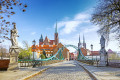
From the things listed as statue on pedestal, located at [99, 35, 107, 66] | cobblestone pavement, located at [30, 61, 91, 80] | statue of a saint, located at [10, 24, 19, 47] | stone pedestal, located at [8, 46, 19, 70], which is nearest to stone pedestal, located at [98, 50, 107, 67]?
statue on pedestal, located at [99, 35, 107, 66]

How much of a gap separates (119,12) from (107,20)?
5.58ft

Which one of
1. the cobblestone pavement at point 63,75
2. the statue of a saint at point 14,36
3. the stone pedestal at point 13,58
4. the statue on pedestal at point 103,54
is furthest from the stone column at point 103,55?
the statue of a saint at point 14,36

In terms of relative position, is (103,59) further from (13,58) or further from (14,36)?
(14,36)

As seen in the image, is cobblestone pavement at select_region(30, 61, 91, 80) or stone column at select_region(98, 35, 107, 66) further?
stone column at select_region(98, 35, 107, 66)

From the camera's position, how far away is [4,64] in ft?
42.9

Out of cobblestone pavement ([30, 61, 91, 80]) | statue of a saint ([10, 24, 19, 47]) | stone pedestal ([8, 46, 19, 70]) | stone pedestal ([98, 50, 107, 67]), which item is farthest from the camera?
stone pedestal ([98, 50, 107, 67])

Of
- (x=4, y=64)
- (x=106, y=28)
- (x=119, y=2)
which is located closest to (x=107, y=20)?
(x=106, y=28)

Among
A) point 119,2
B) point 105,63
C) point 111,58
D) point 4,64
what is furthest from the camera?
point 111,58

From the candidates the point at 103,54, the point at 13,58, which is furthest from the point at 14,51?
the point at 103,54

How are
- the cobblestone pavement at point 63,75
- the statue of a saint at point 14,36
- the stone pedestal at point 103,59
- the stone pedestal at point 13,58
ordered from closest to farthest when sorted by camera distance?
the cobblestone pavement at point 63,75 → the stone pedestal at point 13,58 → the statue of a saint at point 14,36 → the stone pedestal at point 103,59

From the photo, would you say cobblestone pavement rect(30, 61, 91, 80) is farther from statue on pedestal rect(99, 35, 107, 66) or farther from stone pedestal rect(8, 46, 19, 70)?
statue on pedestal rect(99, 35, 107, 66)

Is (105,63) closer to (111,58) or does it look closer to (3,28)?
(111,58)

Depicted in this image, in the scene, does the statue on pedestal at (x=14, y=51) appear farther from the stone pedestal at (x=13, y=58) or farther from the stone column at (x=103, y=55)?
the stone column at (x=103, y=55)

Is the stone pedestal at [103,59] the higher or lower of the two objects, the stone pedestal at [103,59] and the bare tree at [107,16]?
the lower
